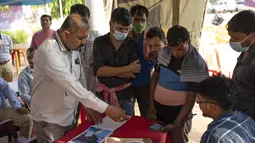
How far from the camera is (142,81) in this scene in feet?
7.84

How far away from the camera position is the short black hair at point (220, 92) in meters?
1.34

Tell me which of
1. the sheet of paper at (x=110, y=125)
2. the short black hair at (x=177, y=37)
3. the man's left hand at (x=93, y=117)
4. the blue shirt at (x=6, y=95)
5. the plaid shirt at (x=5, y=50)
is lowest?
the blue shirt at (x=6, y=95)

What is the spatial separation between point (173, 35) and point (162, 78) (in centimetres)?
34

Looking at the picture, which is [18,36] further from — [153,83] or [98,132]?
[98,132]

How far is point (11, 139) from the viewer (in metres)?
2.54

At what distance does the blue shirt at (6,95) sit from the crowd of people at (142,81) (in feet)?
3.38

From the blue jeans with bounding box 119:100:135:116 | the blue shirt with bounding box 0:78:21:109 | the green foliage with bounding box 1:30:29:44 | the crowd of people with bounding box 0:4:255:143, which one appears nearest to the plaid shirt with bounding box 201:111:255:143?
the crowd of people with bounding box 0:4:255:143

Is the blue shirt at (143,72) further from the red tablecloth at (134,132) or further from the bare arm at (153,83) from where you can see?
the red tablecloth at (134,132)

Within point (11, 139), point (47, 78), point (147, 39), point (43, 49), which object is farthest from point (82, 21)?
point (11, 139)

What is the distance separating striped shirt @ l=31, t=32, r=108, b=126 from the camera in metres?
1.61

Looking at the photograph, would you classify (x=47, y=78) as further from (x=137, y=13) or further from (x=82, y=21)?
(x=137, y=13)

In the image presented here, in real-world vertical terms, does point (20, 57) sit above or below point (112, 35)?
below

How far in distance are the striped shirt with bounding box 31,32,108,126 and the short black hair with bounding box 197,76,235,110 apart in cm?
64

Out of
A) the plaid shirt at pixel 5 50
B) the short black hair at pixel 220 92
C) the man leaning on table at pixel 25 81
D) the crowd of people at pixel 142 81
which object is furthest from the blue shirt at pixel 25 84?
the short black hair at pixel 220 92
